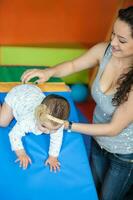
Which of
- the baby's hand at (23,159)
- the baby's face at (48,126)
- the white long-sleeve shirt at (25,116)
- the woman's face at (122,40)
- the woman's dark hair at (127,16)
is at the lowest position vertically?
the baby's hand at (23,159)

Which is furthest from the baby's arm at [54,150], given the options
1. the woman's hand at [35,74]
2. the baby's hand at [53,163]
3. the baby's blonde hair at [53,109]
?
the woman's hand at [35,74]

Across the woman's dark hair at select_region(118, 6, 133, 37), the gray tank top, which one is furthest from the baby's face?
the woman's dark hair at select_region(118, 6, 133, 37)

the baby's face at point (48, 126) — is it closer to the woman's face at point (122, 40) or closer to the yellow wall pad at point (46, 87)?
the woman's face at point (122, 40)

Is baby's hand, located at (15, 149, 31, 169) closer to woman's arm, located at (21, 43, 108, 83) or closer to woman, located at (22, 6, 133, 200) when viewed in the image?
A: woman, located at (22, 6, 133, 200)

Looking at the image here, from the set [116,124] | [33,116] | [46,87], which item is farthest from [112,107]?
[46,87]

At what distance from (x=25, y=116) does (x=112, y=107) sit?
18.0 inches

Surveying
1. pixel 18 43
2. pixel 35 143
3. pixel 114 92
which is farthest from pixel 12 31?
pixel 114 92

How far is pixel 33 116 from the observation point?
5.37 ft

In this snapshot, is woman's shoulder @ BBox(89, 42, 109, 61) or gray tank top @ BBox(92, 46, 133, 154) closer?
gray tank top @ BBox(92, 46, 133, 154)

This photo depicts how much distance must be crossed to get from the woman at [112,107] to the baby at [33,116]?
0.08m

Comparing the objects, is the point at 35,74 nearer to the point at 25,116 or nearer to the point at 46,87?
the point at 25,116

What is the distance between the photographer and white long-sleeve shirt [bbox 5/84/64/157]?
1610mm

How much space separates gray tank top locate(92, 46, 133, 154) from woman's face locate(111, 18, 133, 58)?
132 mm

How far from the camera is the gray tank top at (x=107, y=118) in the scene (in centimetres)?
152
